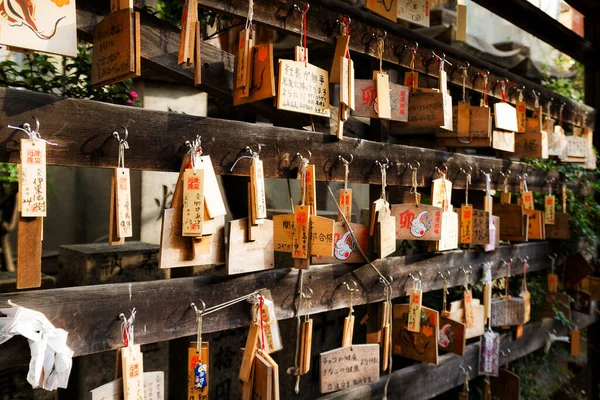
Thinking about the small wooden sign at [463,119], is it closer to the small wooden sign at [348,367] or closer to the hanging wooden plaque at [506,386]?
the small wooden sign at [348,367]

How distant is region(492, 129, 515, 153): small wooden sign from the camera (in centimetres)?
379

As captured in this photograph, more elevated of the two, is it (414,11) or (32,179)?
(414,11)

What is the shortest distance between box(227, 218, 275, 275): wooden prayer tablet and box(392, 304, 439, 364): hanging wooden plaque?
1143 millimetres

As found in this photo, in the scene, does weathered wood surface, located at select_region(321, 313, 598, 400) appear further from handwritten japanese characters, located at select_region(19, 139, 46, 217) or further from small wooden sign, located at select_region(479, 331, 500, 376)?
handwritten japanese characters, located at select_region(19, 139, 46, 217)

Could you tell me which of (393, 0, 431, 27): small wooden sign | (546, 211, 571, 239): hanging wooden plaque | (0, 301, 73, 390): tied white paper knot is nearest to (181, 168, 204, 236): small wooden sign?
(0, 301, 73, 390): tied white paper knot

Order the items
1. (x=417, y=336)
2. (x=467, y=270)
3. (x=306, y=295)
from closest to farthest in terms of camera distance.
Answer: (x=306, y=295) → (x=417, y=336) → (x=467, y=270)

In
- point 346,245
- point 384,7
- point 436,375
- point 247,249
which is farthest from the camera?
point 436,375

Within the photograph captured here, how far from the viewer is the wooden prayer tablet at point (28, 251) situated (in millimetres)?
1694

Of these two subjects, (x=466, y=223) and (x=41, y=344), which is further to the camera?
(x=466, y=223)

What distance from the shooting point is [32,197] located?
1.69 m

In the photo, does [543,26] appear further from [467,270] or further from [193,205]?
[193,205]

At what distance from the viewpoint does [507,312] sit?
4090mm

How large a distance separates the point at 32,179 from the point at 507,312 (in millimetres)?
3508

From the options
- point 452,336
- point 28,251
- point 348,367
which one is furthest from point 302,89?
point 452,336
